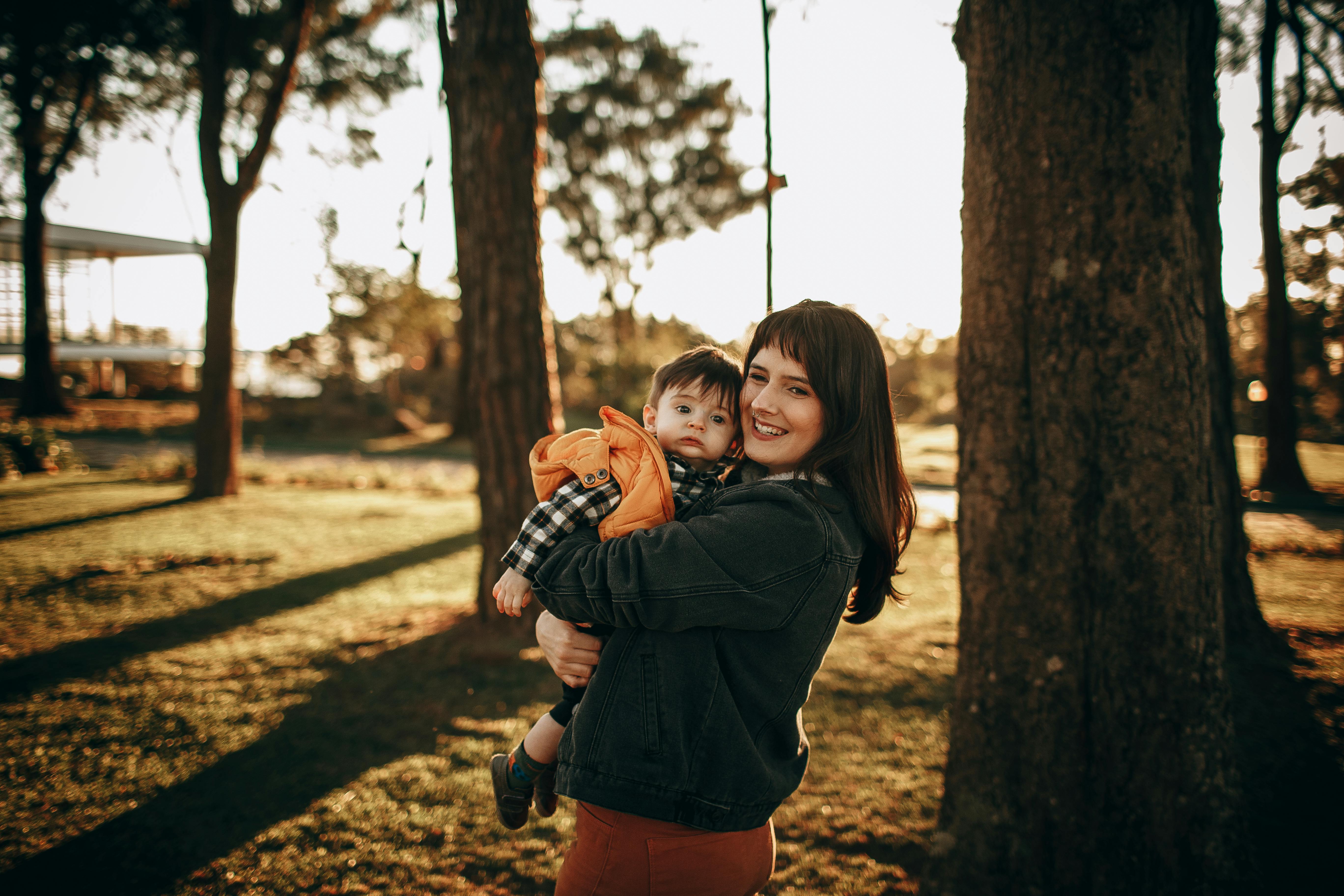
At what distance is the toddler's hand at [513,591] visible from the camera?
1579 mm

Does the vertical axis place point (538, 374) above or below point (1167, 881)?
above

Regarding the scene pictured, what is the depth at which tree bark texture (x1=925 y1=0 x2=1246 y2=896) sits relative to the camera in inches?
84.7

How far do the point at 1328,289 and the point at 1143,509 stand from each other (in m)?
25.6

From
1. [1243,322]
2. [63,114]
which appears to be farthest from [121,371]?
[1243,322]

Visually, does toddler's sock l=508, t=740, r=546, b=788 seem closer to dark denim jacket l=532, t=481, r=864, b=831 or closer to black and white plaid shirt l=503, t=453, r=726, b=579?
dark denim jacket l=532, t=481, r=864, b=831

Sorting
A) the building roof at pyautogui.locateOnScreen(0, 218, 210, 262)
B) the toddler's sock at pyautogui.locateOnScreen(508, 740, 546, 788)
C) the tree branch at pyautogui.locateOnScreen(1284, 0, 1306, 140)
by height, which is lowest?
the toddler's sock at pyautogui.locateOnScreen(508, 740, 546, 788)

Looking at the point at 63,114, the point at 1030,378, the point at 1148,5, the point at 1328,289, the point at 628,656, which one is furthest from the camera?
the point at 1328,289

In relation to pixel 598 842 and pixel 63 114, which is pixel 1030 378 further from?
pixel 63 114

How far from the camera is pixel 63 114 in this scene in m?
13.8

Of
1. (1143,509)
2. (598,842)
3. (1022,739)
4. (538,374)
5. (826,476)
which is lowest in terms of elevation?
(1022,739)

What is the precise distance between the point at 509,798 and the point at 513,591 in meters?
0.77

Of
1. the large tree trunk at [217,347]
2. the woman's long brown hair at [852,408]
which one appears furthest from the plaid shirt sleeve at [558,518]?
the large tree trunk at [217,347]

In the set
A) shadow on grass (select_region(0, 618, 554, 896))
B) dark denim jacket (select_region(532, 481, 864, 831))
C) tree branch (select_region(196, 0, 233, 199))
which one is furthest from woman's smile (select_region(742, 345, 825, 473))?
tree branch (select_region(196, 0, 233, 199))

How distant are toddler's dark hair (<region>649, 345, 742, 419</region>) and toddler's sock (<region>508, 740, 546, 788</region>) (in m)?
1.05
